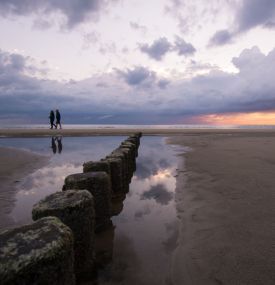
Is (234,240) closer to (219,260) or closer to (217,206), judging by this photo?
(219,260)

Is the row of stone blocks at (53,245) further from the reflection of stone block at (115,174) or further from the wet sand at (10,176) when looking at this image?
→ the reflection of stone block at (115,174)

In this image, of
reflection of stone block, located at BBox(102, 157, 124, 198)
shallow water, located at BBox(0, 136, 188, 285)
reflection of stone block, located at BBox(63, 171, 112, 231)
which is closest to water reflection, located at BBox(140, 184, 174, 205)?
shallow water, located at BBox(0, 136, 188, 285)

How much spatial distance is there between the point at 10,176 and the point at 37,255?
Answer: 8167 millimetres

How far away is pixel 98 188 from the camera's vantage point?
4.67m

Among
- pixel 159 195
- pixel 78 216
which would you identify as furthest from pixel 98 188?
pixel 159 195

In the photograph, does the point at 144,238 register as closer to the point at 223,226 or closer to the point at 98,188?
the point at 98,188

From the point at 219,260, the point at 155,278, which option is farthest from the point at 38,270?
the point at 219,260

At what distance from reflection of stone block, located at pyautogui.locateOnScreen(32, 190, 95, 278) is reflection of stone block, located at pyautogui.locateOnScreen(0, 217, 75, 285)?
0.68 metres

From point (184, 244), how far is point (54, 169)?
7.31 metres

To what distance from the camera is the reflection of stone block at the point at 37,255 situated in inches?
72.4

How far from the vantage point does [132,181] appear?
8.53m

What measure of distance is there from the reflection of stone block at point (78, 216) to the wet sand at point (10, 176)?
216cm

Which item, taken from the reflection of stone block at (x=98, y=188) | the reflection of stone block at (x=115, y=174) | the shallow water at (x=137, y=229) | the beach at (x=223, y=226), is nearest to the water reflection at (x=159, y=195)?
the shallow water at (x=137, y=229)

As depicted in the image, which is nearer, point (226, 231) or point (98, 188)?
point (226, 231)
